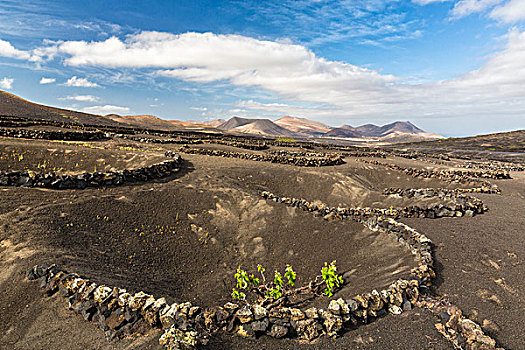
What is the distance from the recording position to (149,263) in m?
10.5

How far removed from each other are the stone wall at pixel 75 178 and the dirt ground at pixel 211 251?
516 millimetres

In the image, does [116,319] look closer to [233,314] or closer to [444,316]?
[233,314]

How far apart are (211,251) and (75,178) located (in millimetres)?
8730

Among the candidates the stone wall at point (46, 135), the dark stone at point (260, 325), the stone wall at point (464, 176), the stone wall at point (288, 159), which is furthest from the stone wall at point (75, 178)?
the stone wall at point (464, 176)

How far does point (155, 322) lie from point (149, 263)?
15.4 ft

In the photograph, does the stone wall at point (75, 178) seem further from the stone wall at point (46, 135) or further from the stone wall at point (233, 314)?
the stone wall at point (46, 135)

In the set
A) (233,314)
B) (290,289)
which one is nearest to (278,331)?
(233,314)

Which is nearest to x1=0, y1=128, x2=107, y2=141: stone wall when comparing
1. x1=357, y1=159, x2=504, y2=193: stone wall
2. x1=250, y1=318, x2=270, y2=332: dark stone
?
x1=250, y1=318, x2=270, y2=332: dark stone

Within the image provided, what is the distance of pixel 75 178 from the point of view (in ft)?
45.1

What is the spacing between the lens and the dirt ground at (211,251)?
20.8ft

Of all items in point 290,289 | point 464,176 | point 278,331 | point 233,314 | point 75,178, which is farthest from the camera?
point 464,176

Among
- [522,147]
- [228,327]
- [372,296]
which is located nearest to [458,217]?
[372,296]

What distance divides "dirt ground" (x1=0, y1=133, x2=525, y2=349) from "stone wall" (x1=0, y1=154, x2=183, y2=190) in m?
0.52

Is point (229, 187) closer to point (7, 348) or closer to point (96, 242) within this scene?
Answer: point (96, 242)
